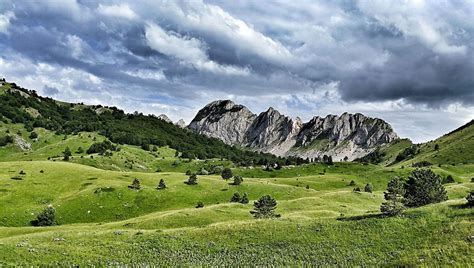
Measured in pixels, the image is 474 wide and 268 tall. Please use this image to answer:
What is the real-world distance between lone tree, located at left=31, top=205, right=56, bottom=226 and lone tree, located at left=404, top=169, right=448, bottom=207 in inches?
3257

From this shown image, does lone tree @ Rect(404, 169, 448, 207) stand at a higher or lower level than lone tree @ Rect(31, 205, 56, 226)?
higher

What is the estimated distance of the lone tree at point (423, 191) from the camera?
7272 centimetres

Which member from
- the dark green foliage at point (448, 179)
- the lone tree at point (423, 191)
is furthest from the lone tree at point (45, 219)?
the dark green foliage at point (448, 179)

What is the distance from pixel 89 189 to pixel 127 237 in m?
87.7

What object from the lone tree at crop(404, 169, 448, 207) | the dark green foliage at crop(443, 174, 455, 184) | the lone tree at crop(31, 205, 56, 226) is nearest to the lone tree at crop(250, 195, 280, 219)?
the lone tree at crop(404, 169, 448, 207)

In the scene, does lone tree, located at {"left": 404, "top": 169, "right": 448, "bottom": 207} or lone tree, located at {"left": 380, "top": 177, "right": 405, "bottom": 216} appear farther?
lone tree, located at {"left": 404, "top": 169, "right": 448, "bottom": 207}

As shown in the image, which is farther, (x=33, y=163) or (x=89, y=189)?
(x=33, y=163)

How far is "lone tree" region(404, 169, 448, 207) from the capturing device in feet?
239

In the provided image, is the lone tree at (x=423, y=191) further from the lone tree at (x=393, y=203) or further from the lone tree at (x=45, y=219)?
the lone tree at (x=45, y=219)

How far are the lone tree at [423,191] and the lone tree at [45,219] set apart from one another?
271 feet

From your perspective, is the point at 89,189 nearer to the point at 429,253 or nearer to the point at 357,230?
the point at 357,230

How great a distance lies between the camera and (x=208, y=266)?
3297cm

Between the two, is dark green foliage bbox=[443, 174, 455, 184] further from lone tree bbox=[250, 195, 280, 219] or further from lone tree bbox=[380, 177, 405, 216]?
lone tree bbox=[380, 177, 405, 216]

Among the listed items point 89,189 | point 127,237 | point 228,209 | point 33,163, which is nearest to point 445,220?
point 127,237
